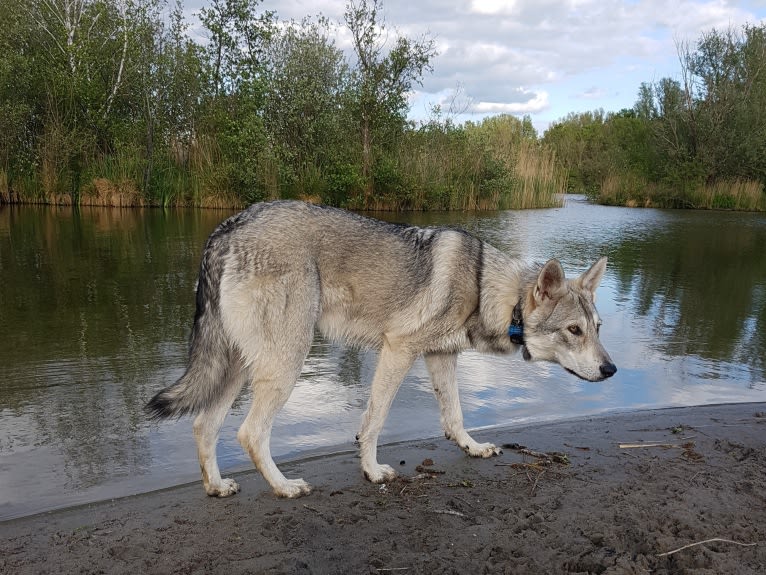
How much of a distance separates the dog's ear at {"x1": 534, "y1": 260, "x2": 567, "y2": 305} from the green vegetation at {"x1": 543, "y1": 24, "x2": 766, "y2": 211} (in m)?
32.9

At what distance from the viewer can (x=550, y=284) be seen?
14.0 ft

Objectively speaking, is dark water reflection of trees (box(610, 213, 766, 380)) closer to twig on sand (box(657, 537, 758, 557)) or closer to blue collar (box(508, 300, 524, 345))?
blue collar (box(508, 300, 524, 345))

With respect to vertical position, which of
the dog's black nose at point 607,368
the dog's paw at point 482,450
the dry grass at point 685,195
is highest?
the dry grass at point 685,195

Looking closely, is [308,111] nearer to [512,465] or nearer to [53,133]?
[53,133]

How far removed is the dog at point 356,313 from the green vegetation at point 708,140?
32.9 m

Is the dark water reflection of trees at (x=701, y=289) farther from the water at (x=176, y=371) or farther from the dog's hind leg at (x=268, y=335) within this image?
the dog's hind leg at (x=268, y=335)

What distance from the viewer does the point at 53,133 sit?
22547 mm

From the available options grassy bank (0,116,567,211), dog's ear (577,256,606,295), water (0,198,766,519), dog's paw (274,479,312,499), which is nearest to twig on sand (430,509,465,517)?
dog's paw (274,479,312,499)

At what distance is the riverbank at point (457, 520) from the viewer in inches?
114

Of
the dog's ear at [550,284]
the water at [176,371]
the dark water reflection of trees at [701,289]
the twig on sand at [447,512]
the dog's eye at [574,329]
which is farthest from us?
the dark water reflection of trees at [701,289]

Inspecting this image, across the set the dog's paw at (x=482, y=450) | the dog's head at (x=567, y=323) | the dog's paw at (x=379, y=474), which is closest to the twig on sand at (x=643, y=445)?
the dog's head at (x=567, y=323)

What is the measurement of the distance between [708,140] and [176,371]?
3789cm

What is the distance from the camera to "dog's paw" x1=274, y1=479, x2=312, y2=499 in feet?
11.8

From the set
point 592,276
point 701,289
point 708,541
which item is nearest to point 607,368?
point 592,276
